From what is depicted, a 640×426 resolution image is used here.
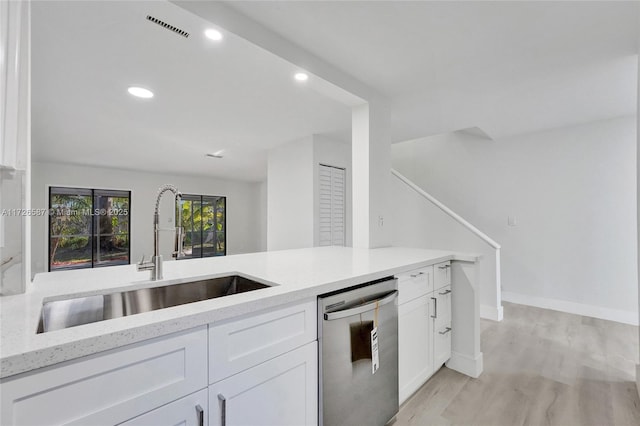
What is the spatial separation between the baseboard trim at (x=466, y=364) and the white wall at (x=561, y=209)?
237 cm

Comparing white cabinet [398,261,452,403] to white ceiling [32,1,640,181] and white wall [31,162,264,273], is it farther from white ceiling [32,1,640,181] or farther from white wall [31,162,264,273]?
white wall [31,162,264,273]

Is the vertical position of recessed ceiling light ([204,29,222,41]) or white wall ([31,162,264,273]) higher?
recessed ceiling light ([204,29,222,41])

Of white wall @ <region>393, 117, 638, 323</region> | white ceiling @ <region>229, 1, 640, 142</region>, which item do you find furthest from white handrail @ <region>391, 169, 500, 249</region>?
white ceiling @ <region>229, 1, 640, 142</region>

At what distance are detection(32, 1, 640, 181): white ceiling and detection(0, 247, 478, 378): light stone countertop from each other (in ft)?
4.41

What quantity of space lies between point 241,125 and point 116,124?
150 centimetres

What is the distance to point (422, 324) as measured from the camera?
6.08ft

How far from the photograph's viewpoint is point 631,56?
2.08 m

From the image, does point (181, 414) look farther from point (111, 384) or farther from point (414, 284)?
point (414, 284)

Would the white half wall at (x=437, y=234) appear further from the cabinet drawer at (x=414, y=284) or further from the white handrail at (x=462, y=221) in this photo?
the cabinet drawer at (x=414, y=284)

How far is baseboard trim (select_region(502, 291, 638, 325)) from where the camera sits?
3205 mm

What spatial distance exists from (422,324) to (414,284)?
293 millimetres

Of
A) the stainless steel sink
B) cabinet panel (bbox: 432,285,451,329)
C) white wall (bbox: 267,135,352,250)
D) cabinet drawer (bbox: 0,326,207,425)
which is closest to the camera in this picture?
cabinet drawer (bbox: 0,326,207,425)

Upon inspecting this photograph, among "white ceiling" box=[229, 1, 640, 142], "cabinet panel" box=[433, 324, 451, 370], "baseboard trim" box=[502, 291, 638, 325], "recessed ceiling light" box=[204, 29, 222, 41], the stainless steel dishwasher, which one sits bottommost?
"baseboard trim" box=[502, 291, 638, 325]

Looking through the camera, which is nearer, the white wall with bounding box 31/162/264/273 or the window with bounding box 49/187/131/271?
the window with bounding box 49/187/131/271
